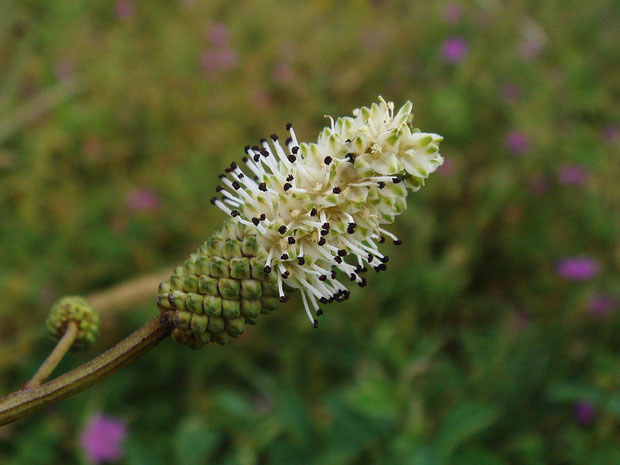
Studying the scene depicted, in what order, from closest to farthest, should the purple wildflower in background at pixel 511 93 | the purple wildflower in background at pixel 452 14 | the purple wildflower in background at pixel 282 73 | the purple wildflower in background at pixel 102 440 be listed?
the purple wildflower in background at pixel 102 440
the purple wildflower in background at pixel 511 93
the purple wildflower in background at pixel 282 73
the purple wildflower in background at pixel 452 14

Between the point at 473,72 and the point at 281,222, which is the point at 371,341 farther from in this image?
the point at 473,72

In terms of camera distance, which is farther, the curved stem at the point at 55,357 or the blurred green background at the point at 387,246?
the blurred green background at the point at 387,246

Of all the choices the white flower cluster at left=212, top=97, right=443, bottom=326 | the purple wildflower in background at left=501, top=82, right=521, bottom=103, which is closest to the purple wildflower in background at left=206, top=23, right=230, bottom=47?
the purple wildflower in background at left=501, top=82, right=521, bottom=103

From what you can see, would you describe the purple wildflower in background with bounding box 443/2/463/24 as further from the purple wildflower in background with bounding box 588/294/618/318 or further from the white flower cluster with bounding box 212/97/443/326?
the white flower cluster with bounding box 212/97/443/326

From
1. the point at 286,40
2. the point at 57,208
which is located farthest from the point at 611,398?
the point at 286,40

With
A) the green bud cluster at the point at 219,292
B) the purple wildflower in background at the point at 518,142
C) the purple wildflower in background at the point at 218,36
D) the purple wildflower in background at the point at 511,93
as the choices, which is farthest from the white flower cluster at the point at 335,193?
the purple wildflower in background at the point at 218,36

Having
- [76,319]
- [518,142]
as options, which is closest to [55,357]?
[76,319]

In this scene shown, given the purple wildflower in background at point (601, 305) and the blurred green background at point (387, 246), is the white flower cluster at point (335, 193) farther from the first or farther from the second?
the purple wildflower in background at point (601, 305)
